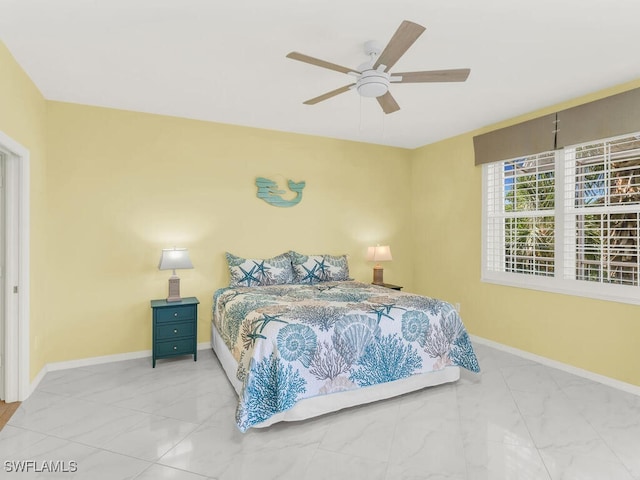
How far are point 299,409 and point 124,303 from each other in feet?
7.76

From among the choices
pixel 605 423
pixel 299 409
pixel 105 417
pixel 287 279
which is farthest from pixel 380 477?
pixel 287 279

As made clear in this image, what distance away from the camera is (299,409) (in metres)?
2.44

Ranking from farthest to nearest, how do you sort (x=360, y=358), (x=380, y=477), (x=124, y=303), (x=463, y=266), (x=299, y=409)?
(x=463, y=266) < (x=124, y=303) < (x=360, y=358) < (x=299, y=409) < (x=380, y=477)

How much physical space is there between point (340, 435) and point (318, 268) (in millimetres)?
2180

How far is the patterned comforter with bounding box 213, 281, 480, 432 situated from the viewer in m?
2.35

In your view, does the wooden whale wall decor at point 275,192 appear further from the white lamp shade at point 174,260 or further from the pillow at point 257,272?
the white lamp shade at point 174,260

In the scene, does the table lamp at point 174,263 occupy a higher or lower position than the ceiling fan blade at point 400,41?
lower

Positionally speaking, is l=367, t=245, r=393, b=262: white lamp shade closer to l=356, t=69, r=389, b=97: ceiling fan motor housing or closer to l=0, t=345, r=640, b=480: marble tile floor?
l=0, t=345, r=640, b=480: marble tile floor

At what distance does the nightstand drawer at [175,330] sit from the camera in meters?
3.52

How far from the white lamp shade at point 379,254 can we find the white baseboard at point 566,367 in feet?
4.78

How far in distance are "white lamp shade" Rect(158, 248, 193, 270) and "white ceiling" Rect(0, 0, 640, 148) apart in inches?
58.4

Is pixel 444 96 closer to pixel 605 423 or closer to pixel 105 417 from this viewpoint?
pixel 605 423
